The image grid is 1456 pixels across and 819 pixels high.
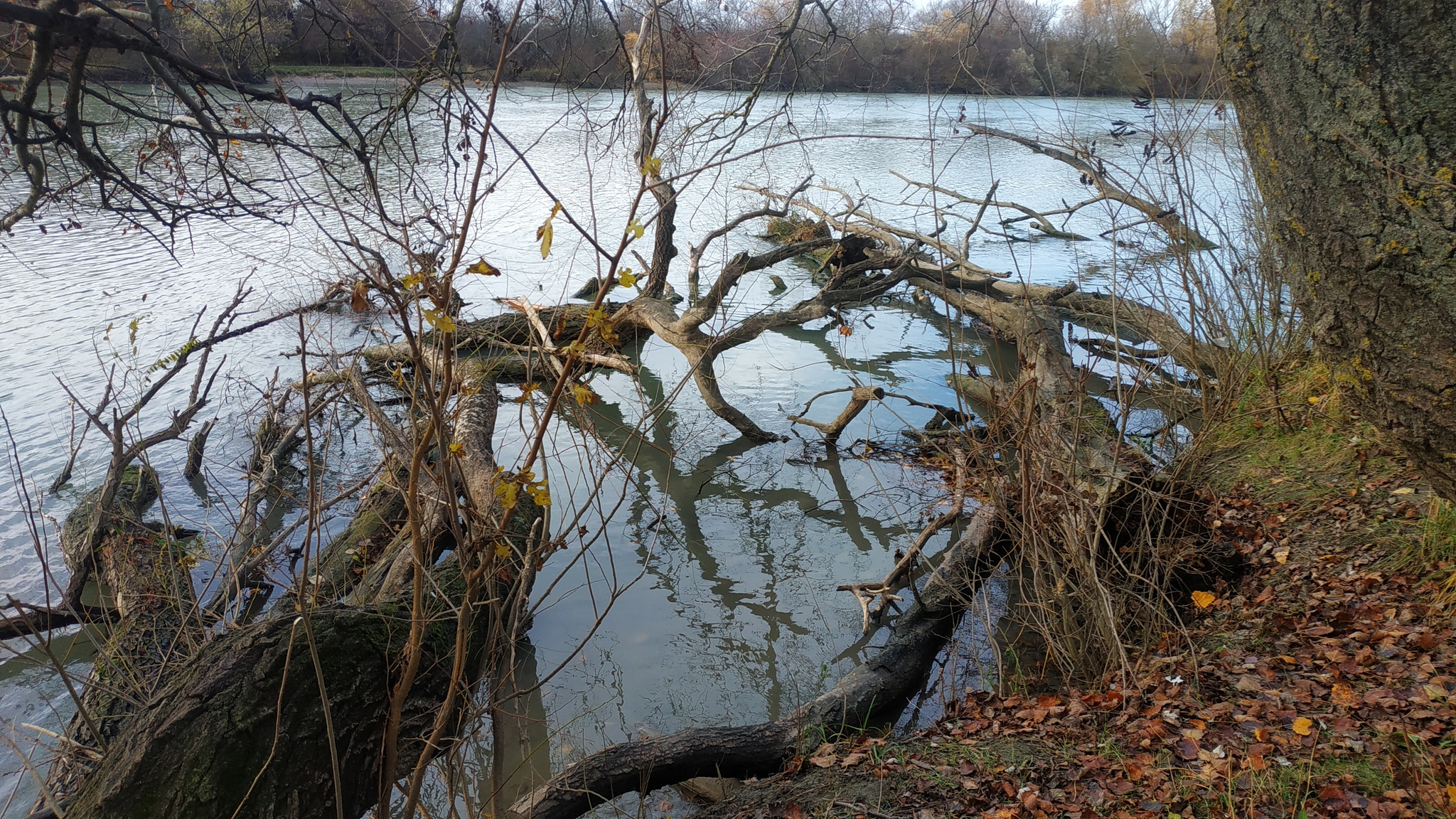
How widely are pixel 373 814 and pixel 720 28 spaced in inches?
271

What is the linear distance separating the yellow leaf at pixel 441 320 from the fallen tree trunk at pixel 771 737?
176 cm

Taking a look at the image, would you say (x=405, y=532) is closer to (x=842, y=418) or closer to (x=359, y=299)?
(x=359, y=299)

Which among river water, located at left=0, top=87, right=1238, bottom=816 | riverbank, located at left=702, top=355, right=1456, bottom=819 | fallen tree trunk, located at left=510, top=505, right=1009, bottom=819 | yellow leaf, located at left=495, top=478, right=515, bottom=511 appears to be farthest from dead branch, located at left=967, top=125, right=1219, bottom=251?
yellow leaf, located at left=495, top=478, right=515, bottom=511

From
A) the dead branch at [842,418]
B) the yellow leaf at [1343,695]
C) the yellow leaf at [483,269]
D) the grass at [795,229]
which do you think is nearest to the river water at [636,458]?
the dead branch at [842,418]

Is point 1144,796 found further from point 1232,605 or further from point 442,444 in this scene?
point 442,444

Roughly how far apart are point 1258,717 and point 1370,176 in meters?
2.01

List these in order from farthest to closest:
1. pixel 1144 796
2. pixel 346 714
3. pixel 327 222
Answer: pixel 327 222
pixel 346 714
pixel 1144 796

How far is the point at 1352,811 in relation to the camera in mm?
2416

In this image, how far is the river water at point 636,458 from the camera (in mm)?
4320

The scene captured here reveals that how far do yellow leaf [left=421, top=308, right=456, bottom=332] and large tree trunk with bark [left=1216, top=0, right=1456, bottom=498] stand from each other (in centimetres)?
176

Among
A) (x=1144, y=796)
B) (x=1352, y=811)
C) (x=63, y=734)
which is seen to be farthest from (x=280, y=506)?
(x=1352, y=811)

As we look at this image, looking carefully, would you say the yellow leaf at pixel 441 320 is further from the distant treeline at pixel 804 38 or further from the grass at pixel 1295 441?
the grass at pixel 1295 441

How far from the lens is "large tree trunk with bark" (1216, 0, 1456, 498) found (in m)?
1.69

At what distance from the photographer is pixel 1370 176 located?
175 centimetres
